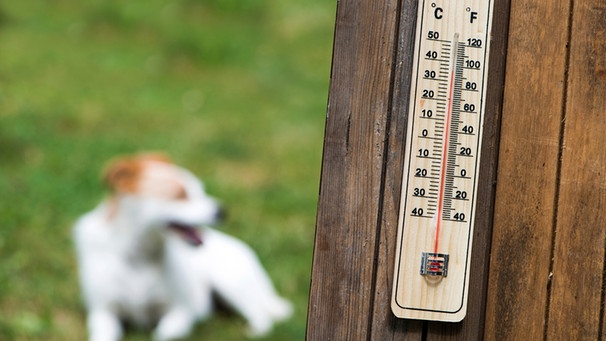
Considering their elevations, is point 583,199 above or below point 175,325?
above

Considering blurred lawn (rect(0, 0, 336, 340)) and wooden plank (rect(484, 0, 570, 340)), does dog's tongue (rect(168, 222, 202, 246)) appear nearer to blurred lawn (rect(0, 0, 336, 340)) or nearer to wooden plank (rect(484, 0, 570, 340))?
blurred lawn (rect(0, 0, 336, 340))

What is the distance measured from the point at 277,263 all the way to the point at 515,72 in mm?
3481

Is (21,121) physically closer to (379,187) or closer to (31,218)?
(31,218)

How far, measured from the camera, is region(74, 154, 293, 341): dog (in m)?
4.48

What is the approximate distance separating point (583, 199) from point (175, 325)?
2829 mm

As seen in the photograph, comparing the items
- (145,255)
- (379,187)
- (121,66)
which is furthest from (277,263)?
(121,66)

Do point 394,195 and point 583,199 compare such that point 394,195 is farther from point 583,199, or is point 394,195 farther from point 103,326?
point 103,326

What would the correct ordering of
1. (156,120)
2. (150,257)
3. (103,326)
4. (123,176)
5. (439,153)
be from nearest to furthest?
(439,153) < (103,326) < (123,176) < (150,257) < (156,120)

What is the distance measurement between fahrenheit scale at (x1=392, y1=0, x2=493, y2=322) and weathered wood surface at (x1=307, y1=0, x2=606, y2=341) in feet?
0.11

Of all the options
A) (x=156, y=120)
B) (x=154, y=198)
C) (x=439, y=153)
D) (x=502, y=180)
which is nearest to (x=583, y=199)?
(x=502, y=180)

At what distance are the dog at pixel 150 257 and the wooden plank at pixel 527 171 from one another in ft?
8.39

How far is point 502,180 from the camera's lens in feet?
6.93

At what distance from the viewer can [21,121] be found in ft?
23.6

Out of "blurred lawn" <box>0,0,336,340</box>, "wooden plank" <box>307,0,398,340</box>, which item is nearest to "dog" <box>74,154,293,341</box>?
"blurred lawn" <box>0,0,336,340</box>
